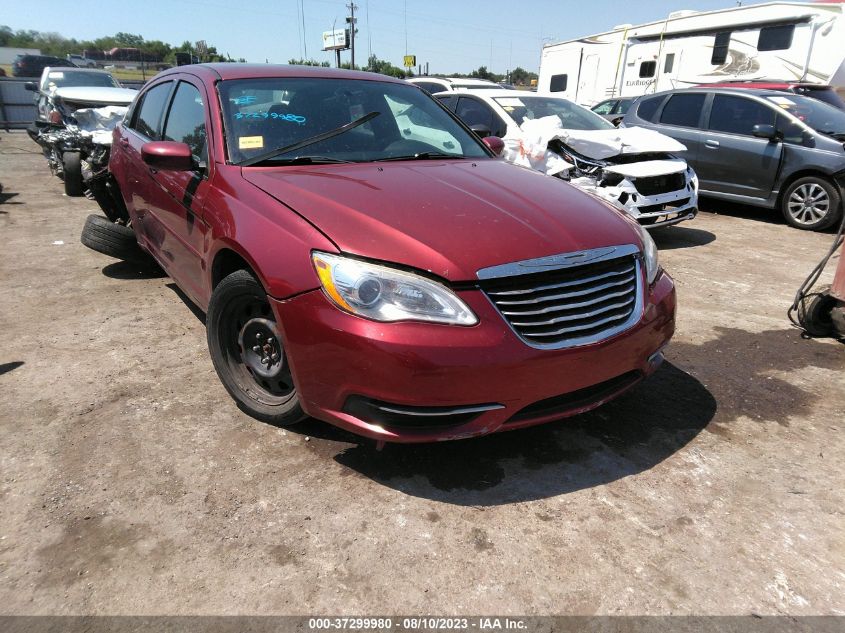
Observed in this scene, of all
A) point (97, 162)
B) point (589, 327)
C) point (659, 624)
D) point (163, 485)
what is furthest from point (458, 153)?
point (97, 162)

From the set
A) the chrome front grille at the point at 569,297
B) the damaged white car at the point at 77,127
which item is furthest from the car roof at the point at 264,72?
the damaged white car at the point at 77,127

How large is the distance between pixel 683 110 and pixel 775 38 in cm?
503

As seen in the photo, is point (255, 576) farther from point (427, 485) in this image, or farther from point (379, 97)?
point (379, 97)

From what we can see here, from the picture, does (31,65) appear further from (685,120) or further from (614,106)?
(685,120)

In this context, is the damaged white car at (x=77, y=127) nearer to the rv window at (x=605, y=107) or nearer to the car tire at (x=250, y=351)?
the car tire at (x=250, y=351)

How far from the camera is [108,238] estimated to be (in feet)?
15.9

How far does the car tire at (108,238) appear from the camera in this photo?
4.86 m

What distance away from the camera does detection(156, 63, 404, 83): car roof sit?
351 cm

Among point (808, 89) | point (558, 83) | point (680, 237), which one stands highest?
point (808, 89)

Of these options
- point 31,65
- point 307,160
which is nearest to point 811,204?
point 307,160

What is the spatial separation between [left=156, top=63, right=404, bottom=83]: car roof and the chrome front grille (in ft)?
7.09

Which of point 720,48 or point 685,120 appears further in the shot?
point 720,48

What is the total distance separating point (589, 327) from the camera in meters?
2.40

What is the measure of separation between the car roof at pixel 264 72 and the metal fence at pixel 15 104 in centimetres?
1887
